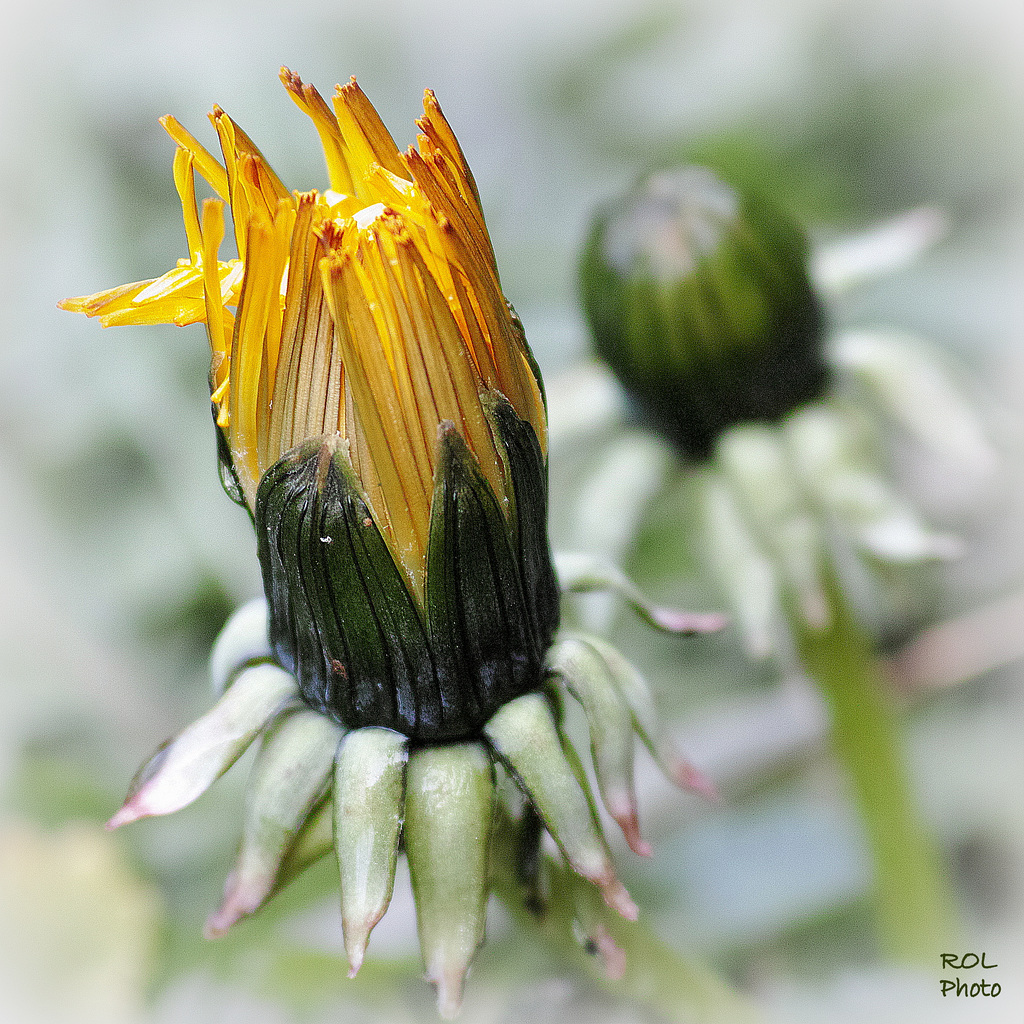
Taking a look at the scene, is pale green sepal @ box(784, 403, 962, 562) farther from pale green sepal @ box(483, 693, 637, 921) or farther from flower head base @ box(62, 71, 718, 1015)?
pale green sepal @ box(483, 693, 637, 921)

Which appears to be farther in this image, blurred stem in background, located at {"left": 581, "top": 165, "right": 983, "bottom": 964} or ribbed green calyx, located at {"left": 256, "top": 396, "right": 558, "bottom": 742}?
blurred stem in background, located at {"left": 581, "top": 165, "right": 983, "bottom": 964}

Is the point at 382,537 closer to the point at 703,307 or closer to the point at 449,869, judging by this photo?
the point at 449,869

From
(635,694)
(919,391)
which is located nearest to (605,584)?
(635,694)

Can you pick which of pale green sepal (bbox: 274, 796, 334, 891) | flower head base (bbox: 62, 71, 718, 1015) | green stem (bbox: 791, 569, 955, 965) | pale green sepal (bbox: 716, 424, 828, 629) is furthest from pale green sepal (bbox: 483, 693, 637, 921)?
green stem (bbox: 791, 569, 955, 965)

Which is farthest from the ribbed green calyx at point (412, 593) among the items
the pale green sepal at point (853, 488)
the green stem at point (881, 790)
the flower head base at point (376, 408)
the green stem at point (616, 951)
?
the green stem at point (881, 790)

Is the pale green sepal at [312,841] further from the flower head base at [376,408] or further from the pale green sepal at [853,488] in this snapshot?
the pale green sepal at [853,488]
